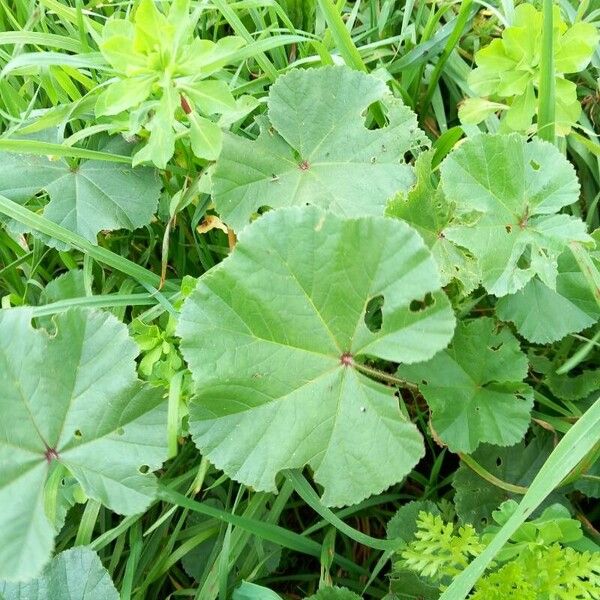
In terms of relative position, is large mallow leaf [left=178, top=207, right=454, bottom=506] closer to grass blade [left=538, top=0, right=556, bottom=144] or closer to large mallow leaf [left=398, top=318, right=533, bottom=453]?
large mallow leaf [left=398, top=318, right=533, bottom=453]

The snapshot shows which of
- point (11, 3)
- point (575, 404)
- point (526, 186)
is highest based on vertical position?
point (11, 3)

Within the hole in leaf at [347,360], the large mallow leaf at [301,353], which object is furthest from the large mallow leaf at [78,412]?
the hole in leaf at [347,360]

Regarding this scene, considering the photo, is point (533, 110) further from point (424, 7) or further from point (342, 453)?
point (342, 453)

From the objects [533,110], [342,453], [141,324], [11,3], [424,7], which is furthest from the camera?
[11,3]

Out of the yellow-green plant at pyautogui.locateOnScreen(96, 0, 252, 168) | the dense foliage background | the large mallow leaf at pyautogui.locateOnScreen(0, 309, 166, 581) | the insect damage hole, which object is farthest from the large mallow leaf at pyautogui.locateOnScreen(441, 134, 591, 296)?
the insect damage hole

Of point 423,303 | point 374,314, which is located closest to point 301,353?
point 423,303

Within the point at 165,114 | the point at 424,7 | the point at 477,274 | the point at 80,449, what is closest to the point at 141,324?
the point at 80,449

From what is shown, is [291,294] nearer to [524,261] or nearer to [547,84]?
[524,261]
